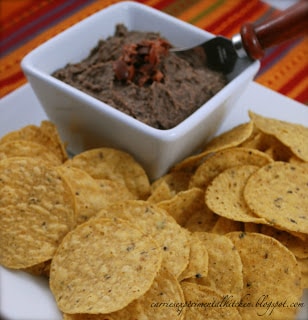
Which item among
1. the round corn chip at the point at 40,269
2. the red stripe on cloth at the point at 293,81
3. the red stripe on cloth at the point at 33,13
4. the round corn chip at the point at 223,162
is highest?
the red stripe on cloth at the point at 33,13

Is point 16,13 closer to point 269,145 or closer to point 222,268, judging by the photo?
point 269,145

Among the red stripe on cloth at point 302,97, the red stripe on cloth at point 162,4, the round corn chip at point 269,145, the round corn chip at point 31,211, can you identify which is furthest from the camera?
the red stripe on cloth at point 162,4

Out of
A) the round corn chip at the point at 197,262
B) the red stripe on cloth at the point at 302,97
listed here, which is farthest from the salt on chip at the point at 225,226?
the red stripe on cloth at the point at 302,97

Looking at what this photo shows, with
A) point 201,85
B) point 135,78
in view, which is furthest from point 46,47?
point 201,85

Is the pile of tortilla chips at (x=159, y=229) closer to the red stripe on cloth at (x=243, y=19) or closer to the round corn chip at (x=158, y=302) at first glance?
the round corn chip at (x=158, y=302)

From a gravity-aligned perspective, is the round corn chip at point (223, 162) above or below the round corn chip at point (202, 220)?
above

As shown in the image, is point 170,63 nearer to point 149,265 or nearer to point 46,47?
point 46,47

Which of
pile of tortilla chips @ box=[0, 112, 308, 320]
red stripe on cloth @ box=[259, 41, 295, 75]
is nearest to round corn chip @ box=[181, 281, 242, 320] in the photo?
pile of tortilla chips @ box=[0, 112, 308, 320]

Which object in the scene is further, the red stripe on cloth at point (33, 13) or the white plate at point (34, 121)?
the red stripe on cloth at point (33, 13)

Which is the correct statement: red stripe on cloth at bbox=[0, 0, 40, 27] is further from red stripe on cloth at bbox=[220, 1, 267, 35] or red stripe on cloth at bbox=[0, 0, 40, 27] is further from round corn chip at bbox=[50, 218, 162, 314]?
round corn chip at bbox=[50, 218, 162, 314]
